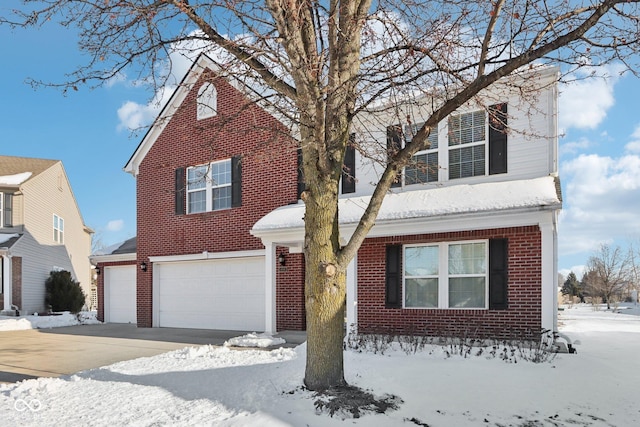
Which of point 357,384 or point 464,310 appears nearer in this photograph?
point 357,384

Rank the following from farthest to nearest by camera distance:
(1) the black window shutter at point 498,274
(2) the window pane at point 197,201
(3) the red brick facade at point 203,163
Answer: (2) the window pane at point 197,201, (3) the red brick facade at point 203,163, (1) the black window shutter at point 498,274

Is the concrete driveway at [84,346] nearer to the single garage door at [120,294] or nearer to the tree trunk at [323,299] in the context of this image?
the single garage door at [120,294]

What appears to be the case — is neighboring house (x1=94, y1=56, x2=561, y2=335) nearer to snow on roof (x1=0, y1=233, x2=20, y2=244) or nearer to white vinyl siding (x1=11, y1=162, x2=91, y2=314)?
snow on roof (x1=0, y1=233, x2=20, y2=244)

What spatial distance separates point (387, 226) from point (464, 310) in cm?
237

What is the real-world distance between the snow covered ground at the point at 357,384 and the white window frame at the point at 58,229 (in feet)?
64.3

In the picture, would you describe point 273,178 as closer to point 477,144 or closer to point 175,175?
point 175,175

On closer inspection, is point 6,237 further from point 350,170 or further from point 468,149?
point 468,149

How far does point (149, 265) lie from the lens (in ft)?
50.7

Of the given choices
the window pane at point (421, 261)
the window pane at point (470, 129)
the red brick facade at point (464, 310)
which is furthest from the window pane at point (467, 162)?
the window pane at point (421, 261)

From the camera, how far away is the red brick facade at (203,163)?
1311cm

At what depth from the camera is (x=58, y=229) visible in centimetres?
2519

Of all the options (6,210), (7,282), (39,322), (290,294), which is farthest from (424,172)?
(6,210)

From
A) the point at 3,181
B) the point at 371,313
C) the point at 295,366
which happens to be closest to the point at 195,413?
the point at 295,366

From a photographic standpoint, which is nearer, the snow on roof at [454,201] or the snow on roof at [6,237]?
the snow on roof at [454,201]
